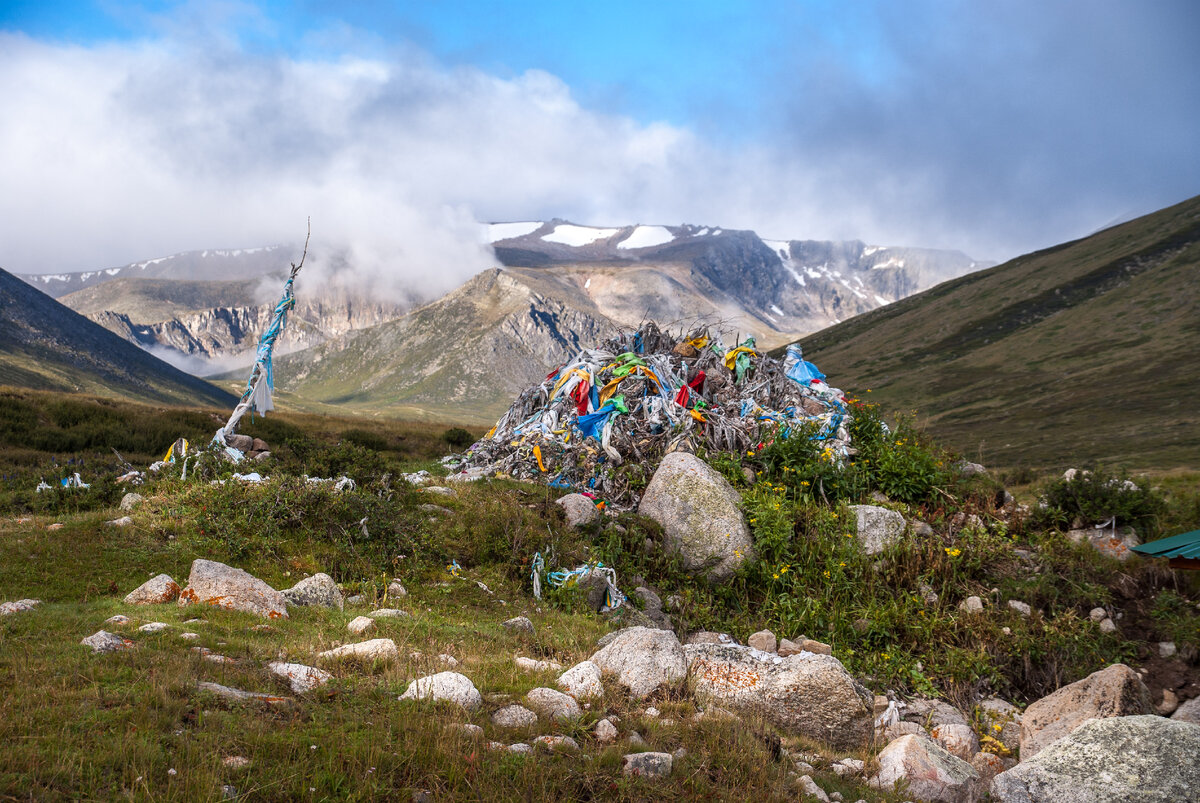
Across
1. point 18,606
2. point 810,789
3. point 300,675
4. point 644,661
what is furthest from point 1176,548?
point 18,606

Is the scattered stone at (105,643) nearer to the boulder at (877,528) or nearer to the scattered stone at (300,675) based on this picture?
the scattered stone at (300,675)

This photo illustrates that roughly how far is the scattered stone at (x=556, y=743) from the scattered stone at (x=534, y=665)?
151 cm

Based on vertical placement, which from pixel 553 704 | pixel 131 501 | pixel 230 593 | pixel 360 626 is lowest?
pixel 553 704

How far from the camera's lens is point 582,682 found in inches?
225

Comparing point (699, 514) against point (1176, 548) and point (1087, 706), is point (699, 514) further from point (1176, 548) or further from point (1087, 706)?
point (1176, 548)

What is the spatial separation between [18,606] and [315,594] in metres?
2.72

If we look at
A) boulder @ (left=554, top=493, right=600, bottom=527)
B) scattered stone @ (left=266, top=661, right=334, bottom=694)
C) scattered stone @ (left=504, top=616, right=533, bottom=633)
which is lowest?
scattered stone @ (left=504, top=616, right=533, bottom=633)

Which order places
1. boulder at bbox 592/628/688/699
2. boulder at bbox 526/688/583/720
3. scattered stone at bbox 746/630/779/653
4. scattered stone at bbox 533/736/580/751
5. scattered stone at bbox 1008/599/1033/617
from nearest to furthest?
scattered stone at bbox 533/736/580/751, boulder at bbox 526/688/583/720, boulder at bbox 592/628/688/699, scattered stone at bbox 746/630/779/653, scattered stone at bbox 1008/599/1033/617

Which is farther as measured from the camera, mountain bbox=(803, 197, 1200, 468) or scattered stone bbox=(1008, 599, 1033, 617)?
mountain bbox=(803, 197, 1200, 468)

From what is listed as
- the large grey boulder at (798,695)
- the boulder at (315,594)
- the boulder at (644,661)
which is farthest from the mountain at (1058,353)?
the boulder at (315,594)

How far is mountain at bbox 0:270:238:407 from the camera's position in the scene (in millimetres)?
129750

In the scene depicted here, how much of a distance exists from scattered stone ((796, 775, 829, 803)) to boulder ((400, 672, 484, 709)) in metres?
2.42

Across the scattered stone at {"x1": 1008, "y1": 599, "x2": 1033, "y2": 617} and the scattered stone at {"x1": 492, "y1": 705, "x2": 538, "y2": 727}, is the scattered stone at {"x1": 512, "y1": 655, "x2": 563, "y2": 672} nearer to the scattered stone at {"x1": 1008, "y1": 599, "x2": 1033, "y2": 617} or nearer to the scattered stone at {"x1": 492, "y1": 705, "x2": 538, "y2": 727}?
the scattered stone at {"x1": 492, "y1": 705, "x2": 538, "y2": 727}

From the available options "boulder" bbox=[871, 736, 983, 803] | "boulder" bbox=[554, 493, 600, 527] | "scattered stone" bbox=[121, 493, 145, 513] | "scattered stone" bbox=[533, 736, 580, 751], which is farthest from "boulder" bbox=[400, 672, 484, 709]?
"scattered stone" bbox=[121, 493, 145, 513]
